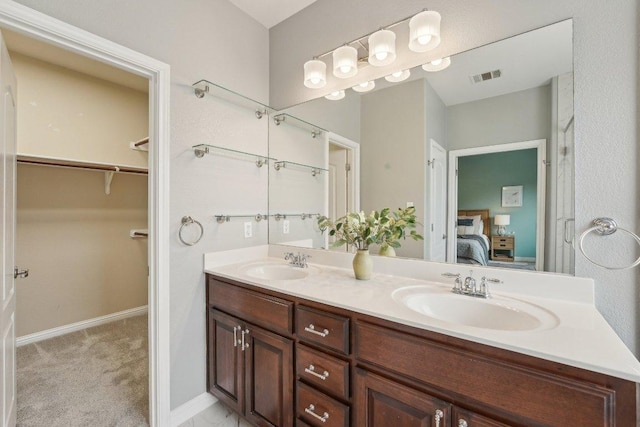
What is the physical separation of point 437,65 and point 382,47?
0.32m

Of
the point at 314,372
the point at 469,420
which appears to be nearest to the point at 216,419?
the point at 314,372

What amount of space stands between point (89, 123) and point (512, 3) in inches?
146

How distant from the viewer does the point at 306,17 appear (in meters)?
2.02

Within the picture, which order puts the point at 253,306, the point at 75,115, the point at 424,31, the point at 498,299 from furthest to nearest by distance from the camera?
the point at 75,115, the point at 253,306, the point at 424,31, the point at 498,299

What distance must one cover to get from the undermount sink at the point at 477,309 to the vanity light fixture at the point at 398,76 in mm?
1195

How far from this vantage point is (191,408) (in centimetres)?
174

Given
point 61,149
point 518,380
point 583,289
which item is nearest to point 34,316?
point 61,149

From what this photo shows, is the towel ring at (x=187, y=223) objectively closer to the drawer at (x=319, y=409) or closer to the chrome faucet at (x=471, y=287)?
the drawer at (x=319, y=409)

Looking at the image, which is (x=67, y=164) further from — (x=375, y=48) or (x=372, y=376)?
(x=372, y=376)

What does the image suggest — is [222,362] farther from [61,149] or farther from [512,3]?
[61,149]

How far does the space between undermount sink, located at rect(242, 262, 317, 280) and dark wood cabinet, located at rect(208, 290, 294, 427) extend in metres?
0.32

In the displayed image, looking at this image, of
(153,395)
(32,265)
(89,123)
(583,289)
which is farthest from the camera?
(89,123)

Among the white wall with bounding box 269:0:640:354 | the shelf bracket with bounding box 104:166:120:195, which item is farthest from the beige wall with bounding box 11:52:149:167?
the white wall with bounding box 269:0:640:354

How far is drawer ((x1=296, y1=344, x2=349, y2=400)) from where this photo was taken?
1.14 m
